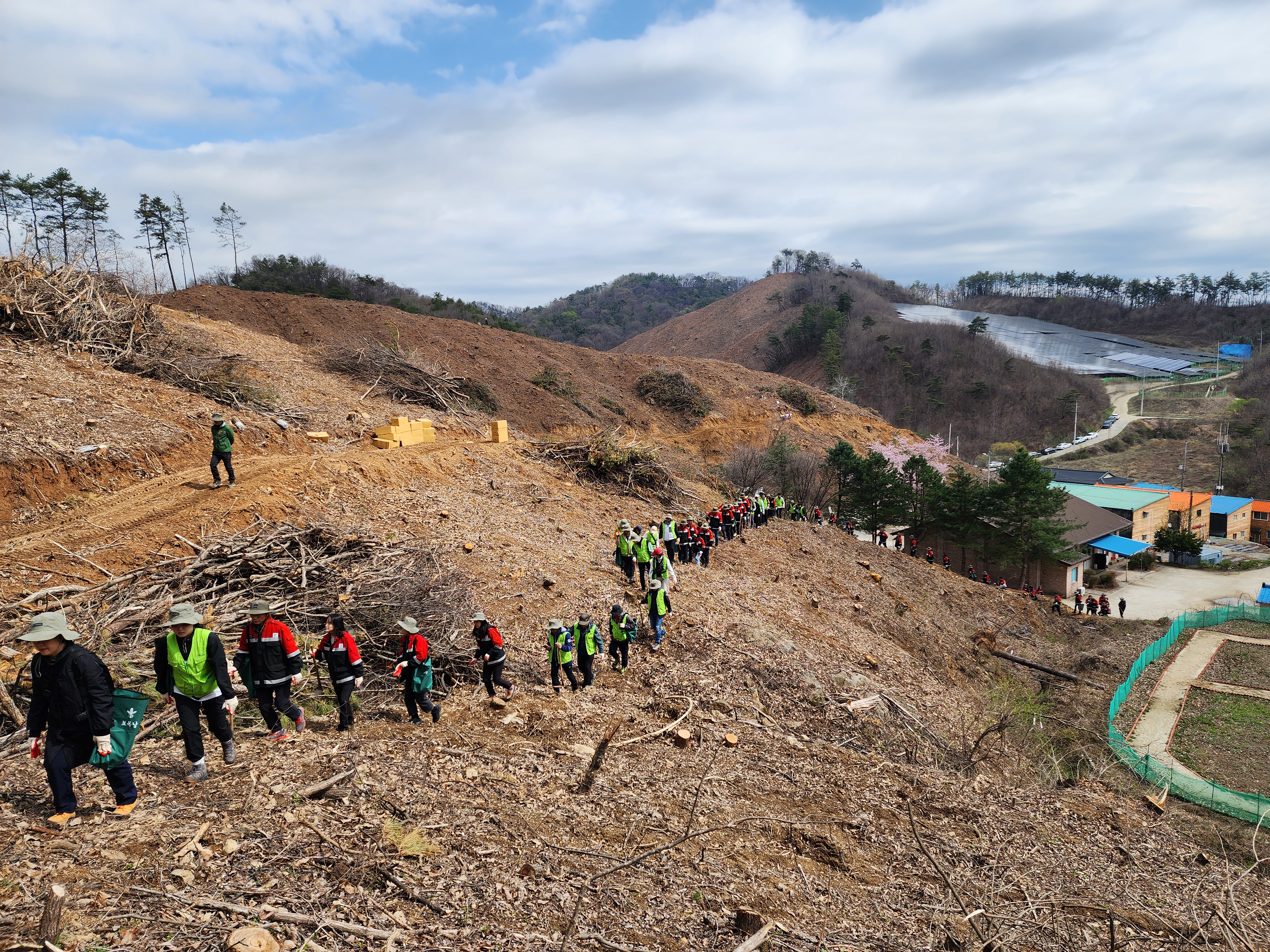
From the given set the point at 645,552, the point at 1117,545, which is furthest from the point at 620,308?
the point at 645,552

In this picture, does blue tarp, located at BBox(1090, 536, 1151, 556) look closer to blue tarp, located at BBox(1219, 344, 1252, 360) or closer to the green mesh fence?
the green mesh fence

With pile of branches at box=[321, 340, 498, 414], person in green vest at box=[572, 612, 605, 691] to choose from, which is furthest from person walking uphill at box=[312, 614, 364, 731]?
pile of branches at box=[321, 340, 498, 414]

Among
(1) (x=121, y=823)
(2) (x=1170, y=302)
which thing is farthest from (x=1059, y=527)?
(2) (x=1170, y=302)

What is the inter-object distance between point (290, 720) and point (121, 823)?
91.6 inches

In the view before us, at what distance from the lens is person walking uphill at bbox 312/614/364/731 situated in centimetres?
695

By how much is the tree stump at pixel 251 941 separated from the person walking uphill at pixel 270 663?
113 inches

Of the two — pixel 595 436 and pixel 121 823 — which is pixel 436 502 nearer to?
pixel 595 436

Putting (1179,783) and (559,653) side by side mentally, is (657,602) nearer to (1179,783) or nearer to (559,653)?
(559,653)

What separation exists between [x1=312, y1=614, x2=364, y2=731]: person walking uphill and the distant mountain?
75674 mm

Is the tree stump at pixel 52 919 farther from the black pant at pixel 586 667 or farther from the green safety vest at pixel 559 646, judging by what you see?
the black pant at pixel 586 667

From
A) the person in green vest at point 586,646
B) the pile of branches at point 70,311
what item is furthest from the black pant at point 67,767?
the pile of branches at point 70,311

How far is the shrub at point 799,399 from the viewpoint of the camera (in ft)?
165

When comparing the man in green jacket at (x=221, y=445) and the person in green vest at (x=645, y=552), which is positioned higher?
the man in green jacket at (x=221, y=445)

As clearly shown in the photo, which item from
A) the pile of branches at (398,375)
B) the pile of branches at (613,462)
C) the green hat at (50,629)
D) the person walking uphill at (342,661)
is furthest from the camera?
the pile of branches at (398,375)
